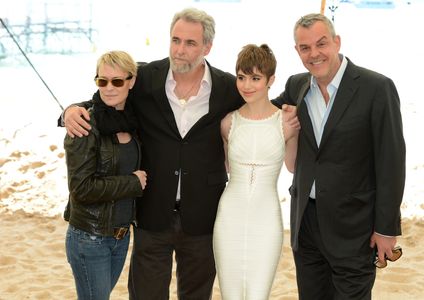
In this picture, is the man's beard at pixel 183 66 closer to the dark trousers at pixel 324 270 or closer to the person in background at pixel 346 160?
the person in background at pixel 346 160

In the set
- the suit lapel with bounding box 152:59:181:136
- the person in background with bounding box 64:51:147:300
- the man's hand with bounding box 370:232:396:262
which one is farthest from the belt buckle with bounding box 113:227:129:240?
the man's hand with bounding box 370:232:396:262

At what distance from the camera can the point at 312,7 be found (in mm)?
19328

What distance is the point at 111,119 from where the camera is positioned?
9.05 feet

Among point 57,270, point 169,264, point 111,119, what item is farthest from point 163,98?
point 57,270

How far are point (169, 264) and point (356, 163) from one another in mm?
1340

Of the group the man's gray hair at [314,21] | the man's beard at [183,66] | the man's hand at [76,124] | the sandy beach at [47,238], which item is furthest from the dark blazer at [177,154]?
the sandy beach at [47,238]

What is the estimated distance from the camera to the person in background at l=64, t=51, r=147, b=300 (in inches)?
106

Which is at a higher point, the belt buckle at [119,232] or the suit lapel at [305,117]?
the suit lapel at [305,117]

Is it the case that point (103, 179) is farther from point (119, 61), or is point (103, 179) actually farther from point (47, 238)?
point (47, 238)

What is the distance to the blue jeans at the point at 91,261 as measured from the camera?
2.77 meters

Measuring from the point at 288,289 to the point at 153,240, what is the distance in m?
2.07

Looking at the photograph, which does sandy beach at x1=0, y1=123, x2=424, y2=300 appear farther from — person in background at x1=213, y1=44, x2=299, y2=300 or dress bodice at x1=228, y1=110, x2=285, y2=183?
dress bodice at x1=228, y1=110, x2=285, y2=183

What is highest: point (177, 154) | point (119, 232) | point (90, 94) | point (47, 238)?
point (177, 154)

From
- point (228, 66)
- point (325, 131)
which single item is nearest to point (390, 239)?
point (325, 131)
